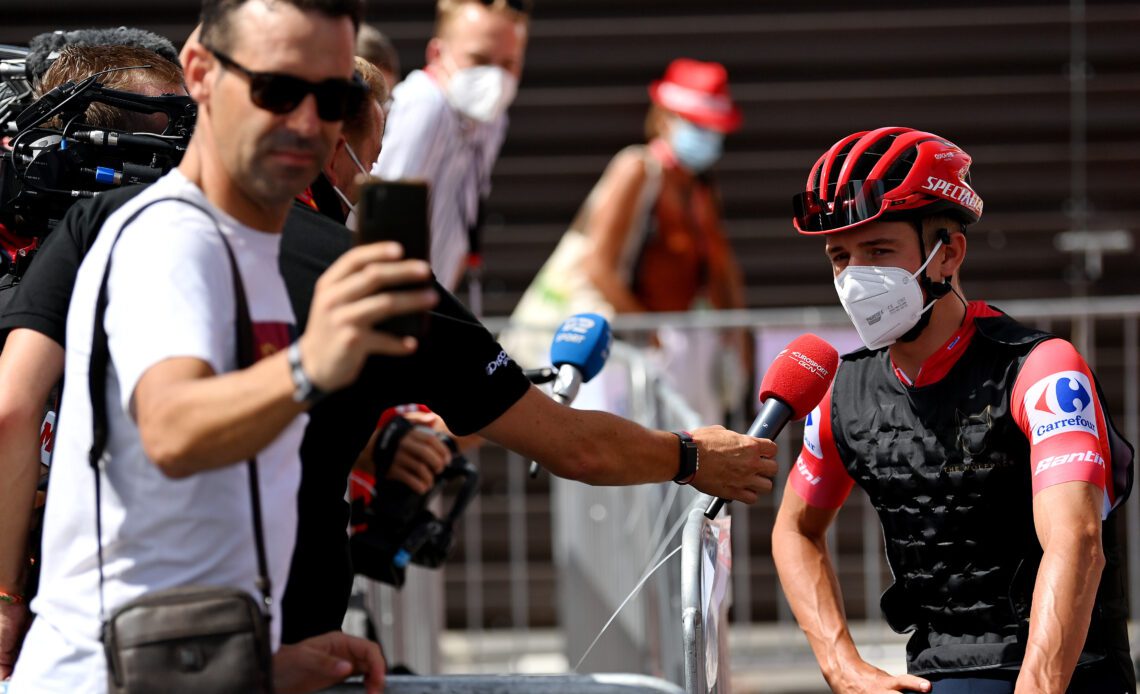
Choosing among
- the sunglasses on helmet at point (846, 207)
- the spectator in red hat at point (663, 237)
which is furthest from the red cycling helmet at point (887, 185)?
the spectator in red hat at point (663, 237)

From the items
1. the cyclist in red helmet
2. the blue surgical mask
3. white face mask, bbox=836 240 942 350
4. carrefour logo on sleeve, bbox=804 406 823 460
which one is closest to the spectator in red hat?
the blue surgical mask

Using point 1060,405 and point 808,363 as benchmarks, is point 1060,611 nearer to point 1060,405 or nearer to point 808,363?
point 1060,405

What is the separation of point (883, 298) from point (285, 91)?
1.66 meters

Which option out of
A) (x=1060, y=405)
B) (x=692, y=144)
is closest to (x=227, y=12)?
(x=1060, y=405)

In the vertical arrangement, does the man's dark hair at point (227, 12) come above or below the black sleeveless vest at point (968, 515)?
above

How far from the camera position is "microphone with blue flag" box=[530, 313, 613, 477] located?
3.36 metres

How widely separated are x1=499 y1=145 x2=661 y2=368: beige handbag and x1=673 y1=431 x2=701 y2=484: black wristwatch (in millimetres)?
3912

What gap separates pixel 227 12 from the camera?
2.13 m

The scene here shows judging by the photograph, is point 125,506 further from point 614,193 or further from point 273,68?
point 614,193

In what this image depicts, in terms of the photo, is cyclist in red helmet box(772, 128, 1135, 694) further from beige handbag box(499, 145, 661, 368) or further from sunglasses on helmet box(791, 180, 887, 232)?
beige handbag box(499, 145, 661, 368)

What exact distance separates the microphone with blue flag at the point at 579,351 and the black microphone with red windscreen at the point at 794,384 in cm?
42

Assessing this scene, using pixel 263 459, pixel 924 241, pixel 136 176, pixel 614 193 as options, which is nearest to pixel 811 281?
pixel 614 193

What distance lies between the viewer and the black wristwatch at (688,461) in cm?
304

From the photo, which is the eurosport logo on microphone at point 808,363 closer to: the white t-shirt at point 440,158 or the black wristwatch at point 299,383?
the black wristwatch at point 299,383
